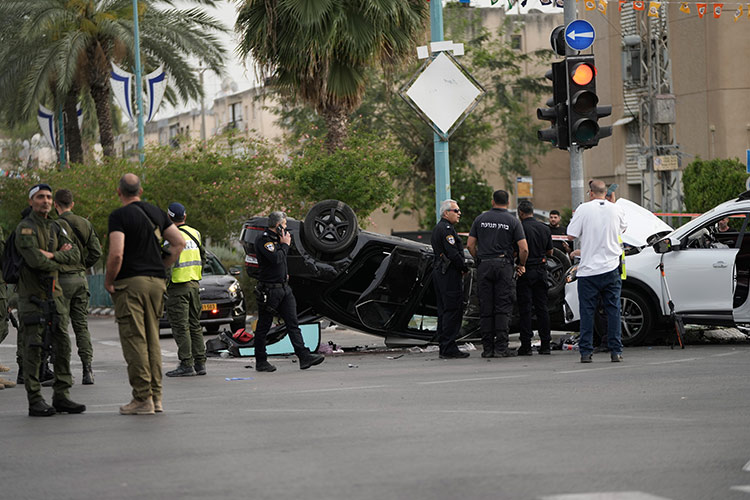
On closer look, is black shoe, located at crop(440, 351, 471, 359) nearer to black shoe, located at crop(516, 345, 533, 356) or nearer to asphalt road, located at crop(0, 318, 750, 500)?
black shoe, located at crop(516, 345, 533, 356)

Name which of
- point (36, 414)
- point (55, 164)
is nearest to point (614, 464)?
point (36, 414)

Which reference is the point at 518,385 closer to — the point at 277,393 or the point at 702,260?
the point at 277,393

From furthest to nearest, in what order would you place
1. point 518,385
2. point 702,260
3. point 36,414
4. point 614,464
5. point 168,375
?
point 702,260 → point 168,375 → point 518,385 → point 36,414 → point 614,464

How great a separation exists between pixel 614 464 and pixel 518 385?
4.12 m

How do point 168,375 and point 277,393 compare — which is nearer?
point 277,393

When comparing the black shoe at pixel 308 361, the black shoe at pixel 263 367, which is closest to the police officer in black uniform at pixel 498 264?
the black shoe at pixel 308 361

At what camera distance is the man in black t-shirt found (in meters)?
9.27

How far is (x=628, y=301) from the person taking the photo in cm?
1448

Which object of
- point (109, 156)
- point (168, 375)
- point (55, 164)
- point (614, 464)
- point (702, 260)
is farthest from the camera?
point (55, 164)

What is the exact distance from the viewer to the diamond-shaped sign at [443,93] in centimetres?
1730

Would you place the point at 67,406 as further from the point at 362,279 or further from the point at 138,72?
the point at 138,72

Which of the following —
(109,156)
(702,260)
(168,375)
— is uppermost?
(109,156)

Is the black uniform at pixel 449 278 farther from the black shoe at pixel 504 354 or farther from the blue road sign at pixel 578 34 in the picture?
the blue road sign at pixel 578 34

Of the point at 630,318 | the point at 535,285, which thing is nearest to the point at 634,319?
the point at 630,318
